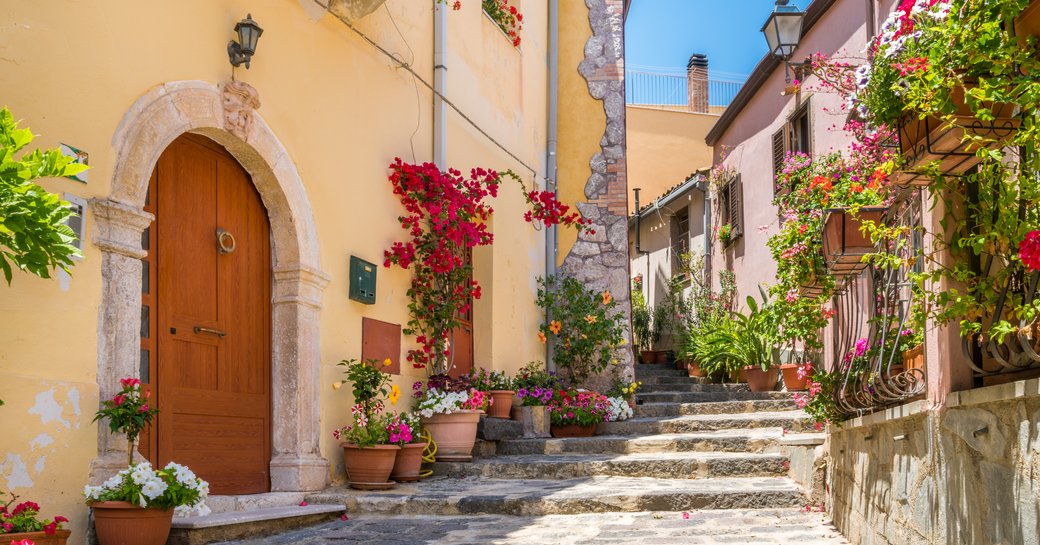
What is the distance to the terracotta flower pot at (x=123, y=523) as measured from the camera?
4371mm

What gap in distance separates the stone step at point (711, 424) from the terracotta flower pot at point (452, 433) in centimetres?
202

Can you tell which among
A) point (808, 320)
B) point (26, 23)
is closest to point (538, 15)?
point (808, 320)

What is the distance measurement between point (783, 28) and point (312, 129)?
419 centimetres

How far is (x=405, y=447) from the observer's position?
702 centimetres

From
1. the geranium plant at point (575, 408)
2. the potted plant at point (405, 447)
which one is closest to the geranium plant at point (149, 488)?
the potted plant at point (405, 447)

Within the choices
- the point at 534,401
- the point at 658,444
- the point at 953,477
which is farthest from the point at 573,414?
the point at 953,477

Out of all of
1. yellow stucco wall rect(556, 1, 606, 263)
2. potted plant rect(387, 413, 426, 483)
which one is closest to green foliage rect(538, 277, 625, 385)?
yellow stucco wall rect(556, 1, 606, 263)

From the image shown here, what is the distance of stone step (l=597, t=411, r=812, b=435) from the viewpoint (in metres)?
8.68

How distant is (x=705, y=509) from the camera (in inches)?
245

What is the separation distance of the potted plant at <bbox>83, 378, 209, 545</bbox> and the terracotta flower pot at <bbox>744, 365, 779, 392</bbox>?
27.2 feet

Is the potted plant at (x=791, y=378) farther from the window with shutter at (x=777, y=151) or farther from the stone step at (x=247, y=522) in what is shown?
the stone step at (x=247, y=522)

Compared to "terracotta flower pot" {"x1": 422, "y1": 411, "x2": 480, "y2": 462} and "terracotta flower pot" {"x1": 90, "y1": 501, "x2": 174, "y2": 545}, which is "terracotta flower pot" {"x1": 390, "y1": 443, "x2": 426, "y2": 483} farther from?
"terracotta flower pot" {"x1": 90, "y1": 501, "x2": 174, "y2": 545}

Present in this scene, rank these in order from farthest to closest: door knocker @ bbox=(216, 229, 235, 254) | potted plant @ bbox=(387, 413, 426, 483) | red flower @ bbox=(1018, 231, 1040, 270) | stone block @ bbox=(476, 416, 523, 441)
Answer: stone block @ bbox=(476, 416, 523, 441), potted plant @ bbox=(387, 413, 426, 483), door knocker @ bbox=(216, 229, 235, 254), red flower @ bbox=(1018, 231, 1040, 270)

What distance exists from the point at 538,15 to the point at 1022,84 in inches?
368
